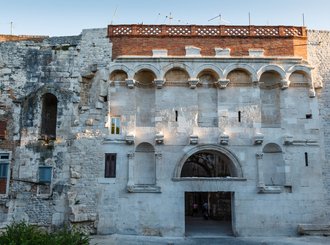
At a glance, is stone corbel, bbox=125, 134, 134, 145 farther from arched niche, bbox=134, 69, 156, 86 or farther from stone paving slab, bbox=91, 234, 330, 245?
stone paving slab, bbox=91, 234, 330, 245

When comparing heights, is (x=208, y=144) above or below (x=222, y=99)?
below

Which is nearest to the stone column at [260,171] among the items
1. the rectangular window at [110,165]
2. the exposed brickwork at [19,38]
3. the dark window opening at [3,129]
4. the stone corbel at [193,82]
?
the stone corbel at [193,82]

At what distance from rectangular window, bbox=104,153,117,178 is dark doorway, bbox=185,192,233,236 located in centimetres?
421

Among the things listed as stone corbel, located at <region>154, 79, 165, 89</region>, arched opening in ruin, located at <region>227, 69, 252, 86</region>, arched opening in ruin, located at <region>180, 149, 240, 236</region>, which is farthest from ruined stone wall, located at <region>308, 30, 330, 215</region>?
stone corbel, located at <region>154, 79, 165, 89</region>

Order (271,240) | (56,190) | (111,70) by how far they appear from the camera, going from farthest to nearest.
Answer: (111,70) → (56,190) → (271,240)

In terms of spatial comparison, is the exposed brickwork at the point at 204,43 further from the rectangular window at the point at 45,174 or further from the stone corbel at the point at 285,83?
the rectangular window at the point at 45,174

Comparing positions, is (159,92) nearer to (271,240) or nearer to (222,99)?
(222,99)

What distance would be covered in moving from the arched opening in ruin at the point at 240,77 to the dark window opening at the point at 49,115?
817 centimetres

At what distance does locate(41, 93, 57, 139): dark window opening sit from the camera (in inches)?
651

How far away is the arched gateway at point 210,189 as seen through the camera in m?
15.5

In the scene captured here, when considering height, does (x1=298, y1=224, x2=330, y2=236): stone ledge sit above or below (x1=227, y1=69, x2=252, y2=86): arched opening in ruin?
below

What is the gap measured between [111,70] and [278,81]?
25.0ft

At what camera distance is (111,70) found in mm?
16266

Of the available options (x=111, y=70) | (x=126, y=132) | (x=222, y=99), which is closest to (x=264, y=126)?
(x=222, y=99)
